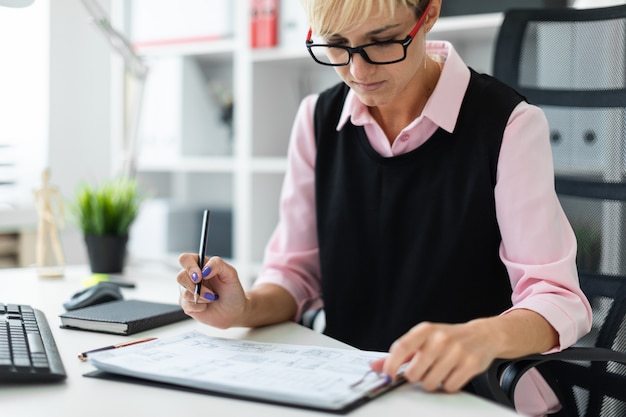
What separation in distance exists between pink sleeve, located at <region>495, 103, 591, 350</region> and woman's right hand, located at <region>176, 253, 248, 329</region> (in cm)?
42

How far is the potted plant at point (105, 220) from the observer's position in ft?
6.27

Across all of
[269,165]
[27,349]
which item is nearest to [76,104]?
[269,165]

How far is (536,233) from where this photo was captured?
3.80ft

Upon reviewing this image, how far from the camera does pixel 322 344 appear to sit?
111 cm

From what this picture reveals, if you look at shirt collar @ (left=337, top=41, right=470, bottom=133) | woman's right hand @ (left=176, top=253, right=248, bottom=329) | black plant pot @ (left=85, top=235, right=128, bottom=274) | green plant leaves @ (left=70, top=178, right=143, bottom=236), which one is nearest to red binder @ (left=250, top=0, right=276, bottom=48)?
green plant leaves @ (left=70, top=178, right=143, bottom=236)

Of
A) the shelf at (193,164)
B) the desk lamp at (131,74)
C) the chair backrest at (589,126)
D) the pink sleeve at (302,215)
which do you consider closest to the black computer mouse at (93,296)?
the pink sleeve at (302,215)

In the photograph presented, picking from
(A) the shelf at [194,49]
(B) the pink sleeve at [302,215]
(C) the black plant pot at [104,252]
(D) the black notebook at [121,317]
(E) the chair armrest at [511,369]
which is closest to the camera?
(E) the chair armrest at [511,369]

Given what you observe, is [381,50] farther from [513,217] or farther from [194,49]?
[194,49]

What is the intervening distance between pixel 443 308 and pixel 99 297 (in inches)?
24.3

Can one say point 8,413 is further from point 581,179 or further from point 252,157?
point 252,157

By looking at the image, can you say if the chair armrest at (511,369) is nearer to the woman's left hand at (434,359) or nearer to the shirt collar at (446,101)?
the woman's left hand at (434,359)

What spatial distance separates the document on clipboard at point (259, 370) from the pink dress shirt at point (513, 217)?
316 millimetres

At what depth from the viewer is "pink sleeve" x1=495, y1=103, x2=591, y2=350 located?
3.57ft

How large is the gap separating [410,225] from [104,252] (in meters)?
0.89
